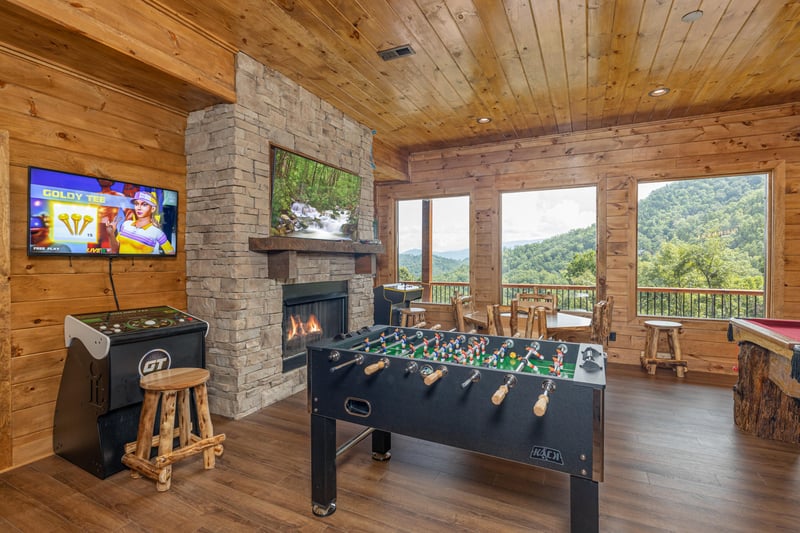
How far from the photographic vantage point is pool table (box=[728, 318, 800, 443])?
261 cm

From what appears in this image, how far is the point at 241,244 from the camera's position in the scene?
3.16 meters

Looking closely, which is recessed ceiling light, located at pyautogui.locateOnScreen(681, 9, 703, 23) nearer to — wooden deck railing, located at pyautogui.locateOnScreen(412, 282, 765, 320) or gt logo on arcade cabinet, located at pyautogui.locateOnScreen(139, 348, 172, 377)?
wooden deck railing, located at pyautogui.locateOnScreen(412, 282, 765, 320)

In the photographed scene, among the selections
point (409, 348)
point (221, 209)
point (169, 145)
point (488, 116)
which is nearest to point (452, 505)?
point (409, 348)

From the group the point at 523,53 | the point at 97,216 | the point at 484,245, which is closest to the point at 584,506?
the point at 523,53

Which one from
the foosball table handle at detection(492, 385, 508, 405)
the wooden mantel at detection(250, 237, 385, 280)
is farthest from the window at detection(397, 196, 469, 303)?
the foosball table handle at detection(492, 385, 508, 405)

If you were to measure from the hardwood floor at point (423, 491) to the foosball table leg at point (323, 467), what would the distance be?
7 cm

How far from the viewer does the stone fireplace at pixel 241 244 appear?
123 inches

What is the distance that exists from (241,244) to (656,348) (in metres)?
4.56

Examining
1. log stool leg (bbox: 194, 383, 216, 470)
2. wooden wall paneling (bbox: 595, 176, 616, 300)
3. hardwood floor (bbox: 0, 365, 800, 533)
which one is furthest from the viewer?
wooden wall paneling (bbox: 595, 176, 616, 300)

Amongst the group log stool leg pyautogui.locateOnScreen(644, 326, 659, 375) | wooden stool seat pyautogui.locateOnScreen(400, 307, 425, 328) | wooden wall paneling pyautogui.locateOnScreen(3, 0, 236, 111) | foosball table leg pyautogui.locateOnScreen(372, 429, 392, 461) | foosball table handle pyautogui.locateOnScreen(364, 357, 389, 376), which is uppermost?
wooden wall paneling pyautogui.locateOnScreen(3, 0, 236, 111)

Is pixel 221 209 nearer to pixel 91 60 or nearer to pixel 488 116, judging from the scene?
pixel 91 60

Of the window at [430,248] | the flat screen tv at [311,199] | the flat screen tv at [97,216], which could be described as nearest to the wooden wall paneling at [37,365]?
the flat screen tv at [97,216]

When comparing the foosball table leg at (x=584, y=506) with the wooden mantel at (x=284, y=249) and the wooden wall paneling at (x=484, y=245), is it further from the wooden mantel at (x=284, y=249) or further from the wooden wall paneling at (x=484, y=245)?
the wooden wall paneling at (x=484, y=245)

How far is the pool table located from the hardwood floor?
13 cm
